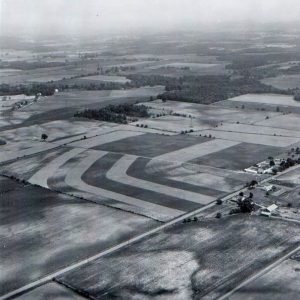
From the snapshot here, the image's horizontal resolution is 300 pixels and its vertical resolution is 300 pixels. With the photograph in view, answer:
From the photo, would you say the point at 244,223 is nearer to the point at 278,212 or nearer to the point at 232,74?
the point at 278,212

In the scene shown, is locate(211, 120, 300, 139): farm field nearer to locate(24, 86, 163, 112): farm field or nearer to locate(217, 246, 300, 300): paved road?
locate(24, 86, 163, 112): farm field

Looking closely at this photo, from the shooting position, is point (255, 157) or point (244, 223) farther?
point (255, 157)

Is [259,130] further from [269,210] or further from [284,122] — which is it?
[269,210]

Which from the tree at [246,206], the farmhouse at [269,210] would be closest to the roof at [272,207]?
the farmhouse at [269,210]

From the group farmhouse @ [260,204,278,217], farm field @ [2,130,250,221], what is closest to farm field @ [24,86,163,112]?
farm field @ [2,130,250,221]

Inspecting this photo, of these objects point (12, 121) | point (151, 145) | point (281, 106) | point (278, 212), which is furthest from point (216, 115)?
point (278, 212)

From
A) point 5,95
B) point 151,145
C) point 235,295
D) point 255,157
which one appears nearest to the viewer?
point 235,295

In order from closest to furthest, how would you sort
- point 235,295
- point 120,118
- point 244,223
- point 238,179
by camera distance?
1. point 235,295
2. point 244,223
3. point 238,179
4. point 120,118

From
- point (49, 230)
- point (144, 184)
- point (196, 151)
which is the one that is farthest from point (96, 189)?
point (196, 151)
